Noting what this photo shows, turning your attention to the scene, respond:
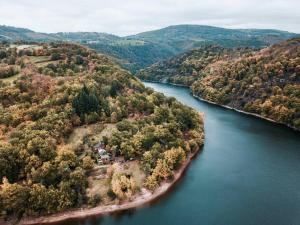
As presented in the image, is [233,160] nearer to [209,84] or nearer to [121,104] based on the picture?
[121,104]

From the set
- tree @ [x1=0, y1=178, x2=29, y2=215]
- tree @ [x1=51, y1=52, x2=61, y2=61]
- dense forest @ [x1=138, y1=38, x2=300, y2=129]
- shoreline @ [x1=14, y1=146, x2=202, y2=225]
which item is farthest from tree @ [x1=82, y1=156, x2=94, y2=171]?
dense forest @ [x1=138, y1=38, x2=300, y2=129]

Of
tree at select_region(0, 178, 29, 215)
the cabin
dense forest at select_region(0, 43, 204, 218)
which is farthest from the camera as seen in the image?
the cabin

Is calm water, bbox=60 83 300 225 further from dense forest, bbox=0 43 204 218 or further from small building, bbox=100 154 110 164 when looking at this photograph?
small building, bbox=100 154 110 164

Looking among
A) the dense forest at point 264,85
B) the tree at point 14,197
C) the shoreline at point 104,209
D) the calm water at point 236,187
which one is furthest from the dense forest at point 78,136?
the dense forest at point 264,85

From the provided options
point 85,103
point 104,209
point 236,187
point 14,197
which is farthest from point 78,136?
point 236,187

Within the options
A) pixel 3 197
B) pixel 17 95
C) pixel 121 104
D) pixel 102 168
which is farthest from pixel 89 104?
pixel 3 197

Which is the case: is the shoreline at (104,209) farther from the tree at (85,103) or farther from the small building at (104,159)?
the tree at (85,103)

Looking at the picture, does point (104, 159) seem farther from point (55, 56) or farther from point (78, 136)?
point (55, 56)
